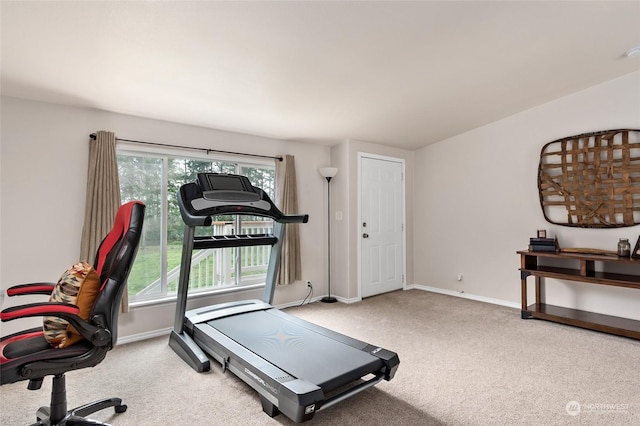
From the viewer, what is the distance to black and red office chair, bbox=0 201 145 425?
61.1 inches

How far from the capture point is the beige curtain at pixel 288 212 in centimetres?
435

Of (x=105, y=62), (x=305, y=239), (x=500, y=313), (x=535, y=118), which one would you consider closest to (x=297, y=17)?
(x=105, y=62)

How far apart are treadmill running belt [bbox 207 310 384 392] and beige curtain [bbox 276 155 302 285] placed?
1.22 metres

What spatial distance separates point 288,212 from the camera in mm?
4367

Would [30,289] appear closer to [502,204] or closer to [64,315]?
[64,315]

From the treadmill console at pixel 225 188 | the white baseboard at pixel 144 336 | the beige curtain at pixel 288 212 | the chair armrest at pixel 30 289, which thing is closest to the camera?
the chair armrest at pixel 30 289

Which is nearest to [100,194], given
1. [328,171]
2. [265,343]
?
[265,343]

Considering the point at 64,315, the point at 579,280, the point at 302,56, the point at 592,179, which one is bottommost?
the point at 579,280

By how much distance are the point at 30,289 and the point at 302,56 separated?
2.43 m

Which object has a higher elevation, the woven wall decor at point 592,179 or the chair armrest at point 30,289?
the woven wall decor at point 592,179

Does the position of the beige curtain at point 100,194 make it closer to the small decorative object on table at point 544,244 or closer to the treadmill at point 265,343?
the treadmill at point 265,343

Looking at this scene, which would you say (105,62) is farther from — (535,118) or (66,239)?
(535,118)

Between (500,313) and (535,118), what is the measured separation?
2.50m

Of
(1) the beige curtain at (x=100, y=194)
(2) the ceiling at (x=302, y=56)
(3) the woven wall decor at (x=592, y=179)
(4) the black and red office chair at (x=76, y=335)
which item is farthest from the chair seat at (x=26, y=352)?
(3) the woven wall decor at (x=592, y=179)
